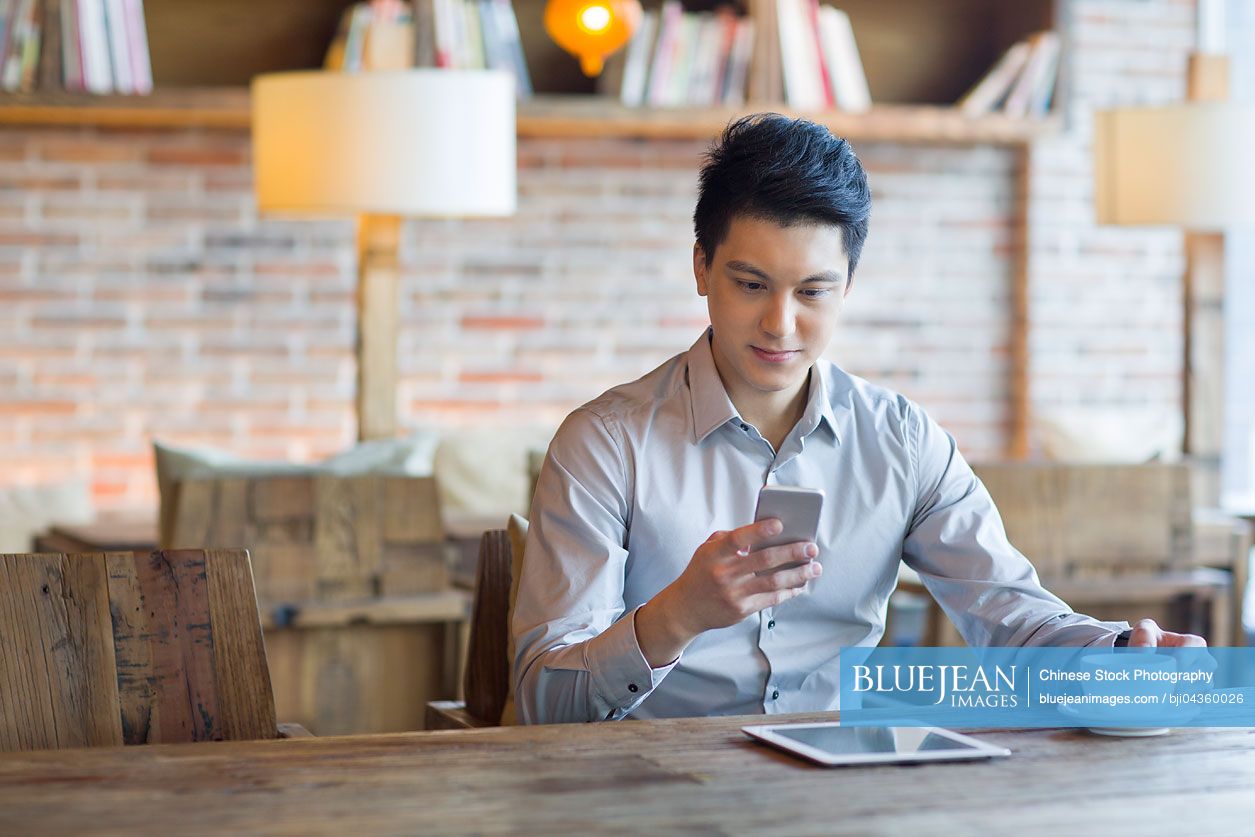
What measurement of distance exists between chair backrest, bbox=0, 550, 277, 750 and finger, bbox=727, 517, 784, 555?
1.84 ft

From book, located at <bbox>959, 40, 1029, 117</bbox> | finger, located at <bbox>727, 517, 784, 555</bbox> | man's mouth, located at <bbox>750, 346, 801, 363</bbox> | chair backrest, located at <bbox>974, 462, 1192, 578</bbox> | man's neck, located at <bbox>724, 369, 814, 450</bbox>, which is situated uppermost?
book, located at <bbox>959, 40, 1029, 117</bbox>

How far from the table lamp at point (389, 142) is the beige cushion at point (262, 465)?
53 centimetres

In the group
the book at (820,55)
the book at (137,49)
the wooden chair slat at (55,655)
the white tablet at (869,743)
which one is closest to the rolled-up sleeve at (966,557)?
the white tablet at (869,743)

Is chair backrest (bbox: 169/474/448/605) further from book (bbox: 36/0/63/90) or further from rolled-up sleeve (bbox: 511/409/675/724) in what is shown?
book (bbox: 36/0/63/90)

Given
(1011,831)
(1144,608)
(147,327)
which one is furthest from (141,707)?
(147,327)

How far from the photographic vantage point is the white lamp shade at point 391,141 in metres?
3.39

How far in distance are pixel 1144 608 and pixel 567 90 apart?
2.53 meters

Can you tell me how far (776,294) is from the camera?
1749mm

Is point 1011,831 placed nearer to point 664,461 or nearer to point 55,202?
point 664,461

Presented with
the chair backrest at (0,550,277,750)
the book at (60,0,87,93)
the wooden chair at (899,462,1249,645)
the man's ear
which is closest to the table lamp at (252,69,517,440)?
the book at (60,0,87,93)

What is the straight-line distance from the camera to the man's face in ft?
5.73

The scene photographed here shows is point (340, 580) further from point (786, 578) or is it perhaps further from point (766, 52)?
point (766, 52)

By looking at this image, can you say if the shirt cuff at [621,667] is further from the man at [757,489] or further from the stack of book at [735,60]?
the stack of book at [735,60]

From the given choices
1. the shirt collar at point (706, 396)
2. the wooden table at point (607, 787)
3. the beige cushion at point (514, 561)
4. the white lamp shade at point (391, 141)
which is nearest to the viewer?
the wooden table at point (607, 787)
